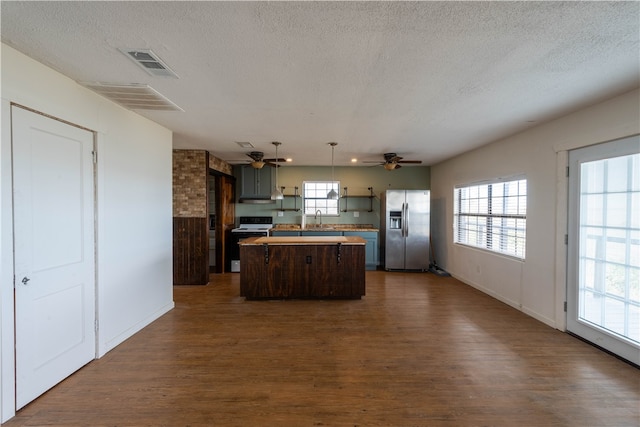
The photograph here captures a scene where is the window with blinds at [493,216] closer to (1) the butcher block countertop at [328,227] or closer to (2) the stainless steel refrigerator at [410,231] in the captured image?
(2) the stainless steel refrigerator at [410,231]

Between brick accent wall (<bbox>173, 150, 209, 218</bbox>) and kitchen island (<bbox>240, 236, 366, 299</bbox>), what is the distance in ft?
4.60

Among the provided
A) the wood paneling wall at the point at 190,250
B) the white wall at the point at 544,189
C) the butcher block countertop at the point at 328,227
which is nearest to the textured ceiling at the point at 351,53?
the white wall at the point at 544,189

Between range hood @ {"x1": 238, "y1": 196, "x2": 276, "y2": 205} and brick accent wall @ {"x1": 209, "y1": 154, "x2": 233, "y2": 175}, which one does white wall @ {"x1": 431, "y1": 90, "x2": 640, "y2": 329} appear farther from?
brick accent wall @ {"x1": 209, "y1": 154, "x2": 233, "y2": 175}

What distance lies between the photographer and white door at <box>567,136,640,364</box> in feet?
7.36

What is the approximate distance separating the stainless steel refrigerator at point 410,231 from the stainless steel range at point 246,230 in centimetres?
276

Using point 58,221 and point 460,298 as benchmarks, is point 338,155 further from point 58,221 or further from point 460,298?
point 58,221

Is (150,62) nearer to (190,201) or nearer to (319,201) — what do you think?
(190,201)

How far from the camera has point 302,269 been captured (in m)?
3.89

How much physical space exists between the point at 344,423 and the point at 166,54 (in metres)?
2.65

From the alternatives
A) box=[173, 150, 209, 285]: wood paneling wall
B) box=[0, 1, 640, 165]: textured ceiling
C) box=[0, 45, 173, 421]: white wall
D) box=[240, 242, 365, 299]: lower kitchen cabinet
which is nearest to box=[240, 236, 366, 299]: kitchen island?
box=[240, 242, 365, 299]: lower kitchen cabinet

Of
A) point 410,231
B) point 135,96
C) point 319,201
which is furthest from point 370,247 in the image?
point 135,96

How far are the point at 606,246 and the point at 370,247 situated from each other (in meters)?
3.71

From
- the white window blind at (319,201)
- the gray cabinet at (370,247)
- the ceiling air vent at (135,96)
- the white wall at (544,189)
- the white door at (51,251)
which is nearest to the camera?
the white door at (51,251)

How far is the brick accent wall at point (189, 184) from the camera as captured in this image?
4.60 metres
